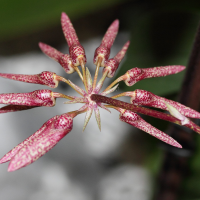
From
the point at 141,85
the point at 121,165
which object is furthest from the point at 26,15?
the point at 121,165

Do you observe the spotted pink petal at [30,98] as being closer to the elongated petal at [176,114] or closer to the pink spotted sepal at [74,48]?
the pink spotted sepal at [74,48]

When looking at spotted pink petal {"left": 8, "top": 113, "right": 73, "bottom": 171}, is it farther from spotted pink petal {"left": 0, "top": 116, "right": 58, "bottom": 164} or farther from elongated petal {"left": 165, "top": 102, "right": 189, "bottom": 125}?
elongated petal {"left": 165, "top": 102, "right": 189, "bottom": 125}

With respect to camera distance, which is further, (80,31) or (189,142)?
(80,31)

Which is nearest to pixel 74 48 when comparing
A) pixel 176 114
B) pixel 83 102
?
pixel 83 102

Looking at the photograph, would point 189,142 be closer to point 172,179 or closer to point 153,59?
point 172,179

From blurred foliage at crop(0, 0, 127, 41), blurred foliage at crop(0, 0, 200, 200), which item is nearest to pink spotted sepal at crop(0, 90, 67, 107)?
blurred foliage at crop(0, 0, 200, 200)

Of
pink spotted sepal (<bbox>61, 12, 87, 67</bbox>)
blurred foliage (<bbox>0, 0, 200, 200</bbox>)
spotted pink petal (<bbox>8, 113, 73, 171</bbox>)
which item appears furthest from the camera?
blurred foliage (<bbox>0, 0, 200, 200</bbox>)

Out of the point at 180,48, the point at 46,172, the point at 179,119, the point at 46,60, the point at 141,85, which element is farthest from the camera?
the point at 46,60
